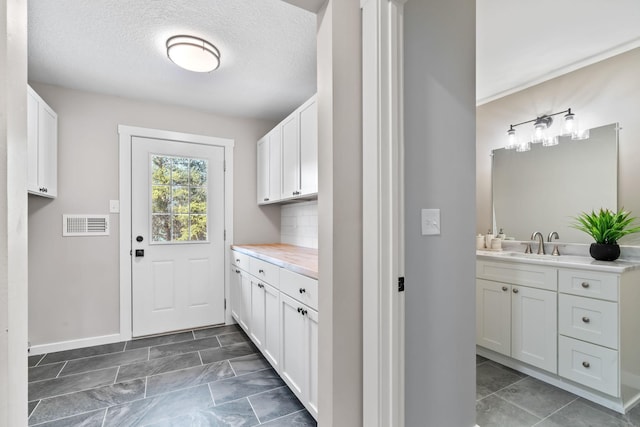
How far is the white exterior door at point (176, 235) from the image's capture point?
10.0ft

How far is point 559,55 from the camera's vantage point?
2273 millimetres

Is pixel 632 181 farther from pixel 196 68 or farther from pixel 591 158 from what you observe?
pixel 196 68

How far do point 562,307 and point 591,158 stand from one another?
124 centimetres

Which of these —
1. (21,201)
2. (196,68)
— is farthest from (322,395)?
(196,68)

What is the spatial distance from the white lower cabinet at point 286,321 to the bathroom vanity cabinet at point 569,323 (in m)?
1.67

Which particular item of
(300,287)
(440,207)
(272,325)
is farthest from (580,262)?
(272,325)

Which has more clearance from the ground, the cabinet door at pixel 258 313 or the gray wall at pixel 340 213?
the gray wall at pixel 340 213

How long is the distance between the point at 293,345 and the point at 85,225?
8.06 feet

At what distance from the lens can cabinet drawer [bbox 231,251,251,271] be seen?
9.33 feet

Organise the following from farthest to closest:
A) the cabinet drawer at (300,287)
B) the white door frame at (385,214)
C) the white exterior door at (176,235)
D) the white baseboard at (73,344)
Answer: the white exterior door at (176,235)
the white baseboard at (73,344)
the cabinet drawer at (300,287)
the white door frame at (385,214)

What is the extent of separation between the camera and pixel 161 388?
209 cm

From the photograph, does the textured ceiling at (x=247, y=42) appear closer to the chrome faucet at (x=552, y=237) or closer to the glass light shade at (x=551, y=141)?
the glass light shade at (x=551, y=141)

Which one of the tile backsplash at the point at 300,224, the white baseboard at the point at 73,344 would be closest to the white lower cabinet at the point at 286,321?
the tile backsplash at the point at 300,224

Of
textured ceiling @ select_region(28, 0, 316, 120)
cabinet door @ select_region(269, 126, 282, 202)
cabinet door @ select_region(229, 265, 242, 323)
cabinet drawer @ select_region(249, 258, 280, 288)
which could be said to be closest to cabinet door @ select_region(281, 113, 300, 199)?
cabinet door @ select_region(269, 126, 282, 202)
